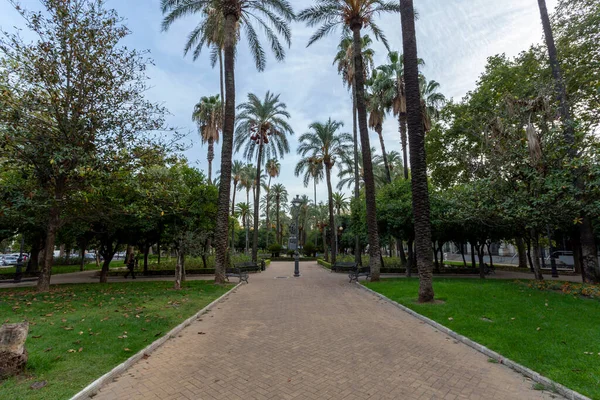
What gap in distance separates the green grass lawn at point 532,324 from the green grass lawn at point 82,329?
21.5 feet

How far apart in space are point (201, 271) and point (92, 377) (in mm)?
18197

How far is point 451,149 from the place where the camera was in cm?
2078

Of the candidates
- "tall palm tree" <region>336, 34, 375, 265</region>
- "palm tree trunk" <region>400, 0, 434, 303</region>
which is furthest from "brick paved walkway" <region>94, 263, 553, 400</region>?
"tall palm tree" <region>336, 34, 375, 265</region>

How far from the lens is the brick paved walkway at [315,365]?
4090 millimetres

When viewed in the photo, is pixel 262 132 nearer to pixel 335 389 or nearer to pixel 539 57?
pixel 539 57

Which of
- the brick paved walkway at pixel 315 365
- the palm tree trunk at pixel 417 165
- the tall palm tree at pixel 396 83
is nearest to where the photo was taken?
the brick paved walkway at pixel 315 365

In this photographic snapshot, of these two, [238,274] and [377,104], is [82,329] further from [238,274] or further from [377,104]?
[377,104]

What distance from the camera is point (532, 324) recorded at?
6.95 metres

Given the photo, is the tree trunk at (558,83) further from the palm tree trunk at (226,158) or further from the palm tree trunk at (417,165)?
the palm tree trunk at (226,158)

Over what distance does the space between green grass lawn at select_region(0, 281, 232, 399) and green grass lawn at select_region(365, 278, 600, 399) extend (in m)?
6.55

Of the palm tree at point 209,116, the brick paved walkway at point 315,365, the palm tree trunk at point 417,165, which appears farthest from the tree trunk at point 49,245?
the palm tree at point 209,116

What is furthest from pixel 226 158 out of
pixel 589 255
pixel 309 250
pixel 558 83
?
pixel 309 250

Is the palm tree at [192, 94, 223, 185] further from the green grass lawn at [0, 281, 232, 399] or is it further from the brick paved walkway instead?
the brick paved walkway

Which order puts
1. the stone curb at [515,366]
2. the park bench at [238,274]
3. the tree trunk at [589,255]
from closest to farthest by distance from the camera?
the stone curb at [515,366] < the tree trunk at [589,255] < the park bench at [238,274]
